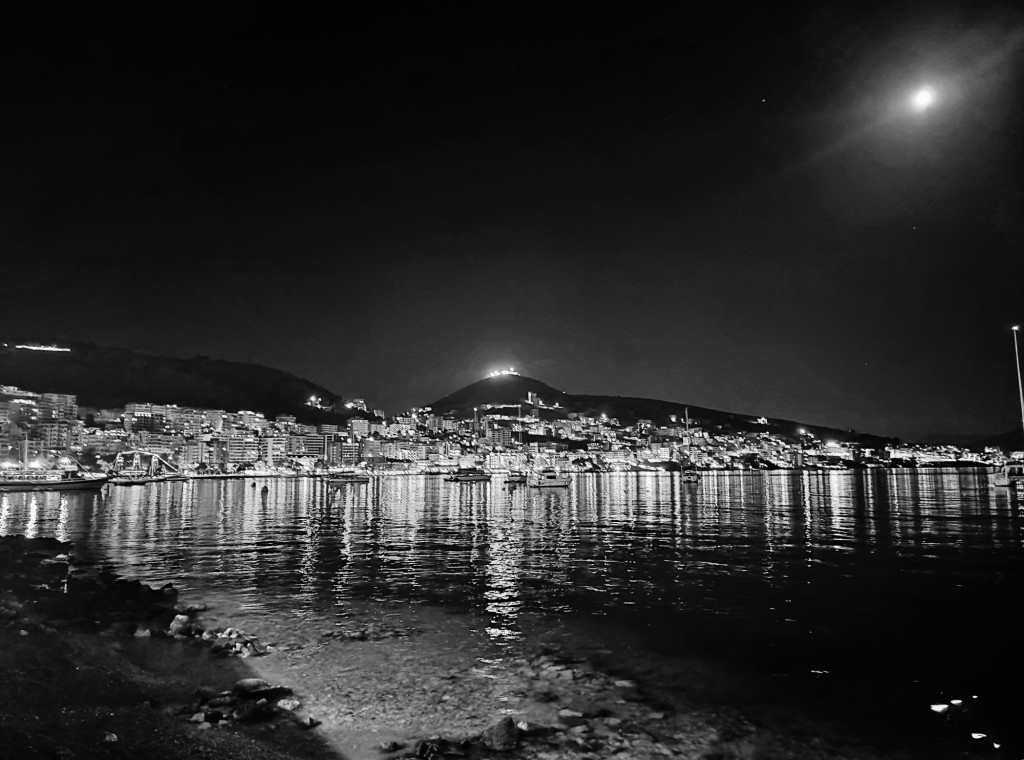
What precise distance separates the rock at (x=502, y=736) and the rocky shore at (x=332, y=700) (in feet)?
0.07

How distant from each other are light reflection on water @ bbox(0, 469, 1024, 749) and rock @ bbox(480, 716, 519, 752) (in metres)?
5.30

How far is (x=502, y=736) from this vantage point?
26.6 ft

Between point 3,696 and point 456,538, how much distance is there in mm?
25364

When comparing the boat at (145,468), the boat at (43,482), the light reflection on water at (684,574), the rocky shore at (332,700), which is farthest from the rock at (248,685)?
the boat at (145,468)

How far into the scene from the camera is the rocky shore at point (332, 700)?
308 inches

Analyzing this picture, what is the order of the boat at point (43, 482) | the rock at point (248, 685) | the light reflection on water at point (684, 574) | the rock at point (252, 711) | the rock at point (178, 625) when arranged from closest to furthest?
the rock at point (252, 711) < the rock at point (248, 685) < the light reflection on water at point (684, 574) < the rock at point (178, 625) < the boat at point (43, 482)

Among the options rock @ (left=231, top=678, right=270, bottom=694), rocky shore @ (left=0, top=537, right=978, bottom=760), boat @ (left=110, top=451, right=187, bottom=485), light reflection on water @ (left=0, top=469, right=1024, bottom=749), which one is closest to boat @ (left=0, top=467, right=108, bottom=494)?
boat @ (left=110, top=451, right=187, bottom=485)

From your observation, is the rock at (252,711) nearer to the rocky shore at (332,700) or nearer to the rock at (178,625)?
the rocky shore at (332,700)

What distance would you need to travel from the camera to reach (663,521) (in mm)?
42625

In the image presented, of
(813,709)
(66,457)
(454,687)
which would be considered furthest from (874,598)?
(66,457)

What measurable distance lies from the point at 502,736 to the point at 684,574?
A: 48.6 feet

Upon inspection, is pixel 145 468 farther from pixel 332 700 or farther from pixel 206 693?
pixel 332 700

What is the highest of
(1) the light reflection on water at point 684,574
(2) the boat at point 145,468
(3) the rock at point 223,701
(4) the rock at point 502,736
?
(2) the boat at point 145,468

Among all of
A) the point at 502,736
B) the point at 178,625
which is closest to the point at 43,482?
the point at 178,625
